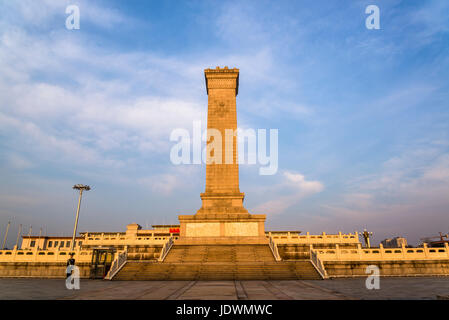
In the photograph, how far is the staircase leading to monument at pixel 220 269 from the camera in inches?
647

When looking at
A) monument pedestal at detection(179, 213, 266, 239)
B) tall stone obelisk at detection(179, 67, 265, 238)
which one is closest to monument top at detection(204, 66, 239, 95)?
tall stone obelisk at detection(179, 67, 265, 238)

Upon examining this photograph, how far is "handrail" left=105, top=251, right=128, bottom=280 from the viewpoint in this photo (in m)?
16.7

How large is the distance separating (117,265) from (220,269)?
6.71 m

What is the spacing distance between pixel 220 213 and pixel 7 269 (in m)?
18.1

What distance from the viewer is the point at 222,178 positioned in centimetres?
3092

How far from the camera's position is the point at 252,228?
91.2 ft

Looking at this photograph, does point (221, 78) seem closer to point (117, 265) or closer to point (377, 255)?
point (117, 265)

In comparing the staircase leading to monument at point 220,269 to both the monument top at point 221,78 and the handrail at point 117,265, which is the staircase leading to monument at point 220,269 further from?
the monument top at point 221,78

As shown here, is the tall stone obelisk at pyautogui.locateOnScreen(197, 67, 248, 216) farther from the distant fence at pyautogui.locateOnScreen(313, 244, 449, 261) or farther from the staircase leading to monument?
the distant fence at pyautogui.locateOnScreen(313, 244, 449, 261)

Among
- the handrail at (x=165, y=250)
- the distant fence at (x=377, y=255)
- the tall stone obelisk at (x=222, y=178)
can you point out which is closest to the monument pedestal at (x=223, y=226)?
the tall stone obelisk at (x=222, y=178)

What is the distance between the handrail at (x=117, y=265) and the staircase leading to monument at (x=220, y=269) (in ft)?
0.78

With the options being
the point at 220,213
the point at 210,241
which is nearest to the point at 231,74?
the point at 220,213

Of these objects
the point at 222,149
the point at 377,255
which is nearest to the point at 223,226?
the point at 222,149
